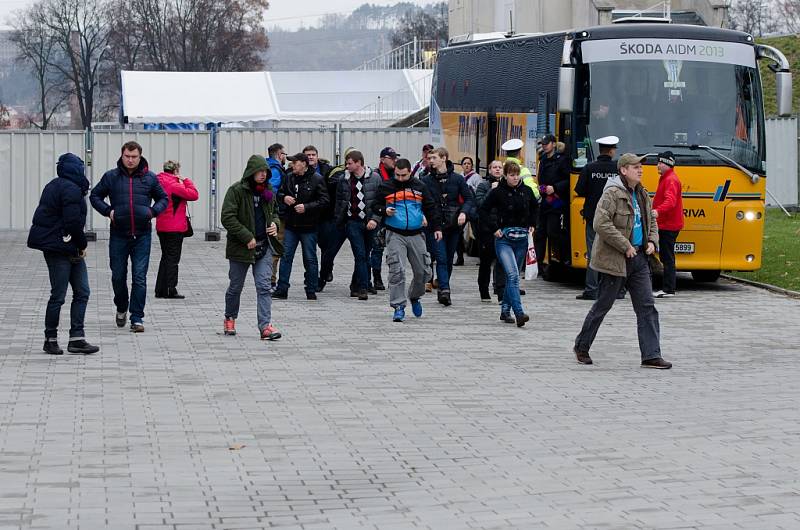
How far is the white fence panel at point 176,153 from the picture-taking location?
1078 inches

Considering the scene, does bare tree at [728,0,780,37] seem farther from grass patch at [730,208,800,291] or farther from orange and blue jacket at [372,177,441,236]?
orange and blue jacket at [372,177,441,236]

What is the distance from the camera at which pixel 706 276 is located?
2011 cm

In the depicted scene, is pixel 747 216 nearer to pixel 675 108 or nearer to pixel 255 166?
pixel 675 108

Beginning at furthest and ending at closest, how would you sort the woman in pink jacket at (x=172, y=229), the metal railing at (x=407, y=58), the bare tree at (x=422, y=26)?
1. the bare tree at (x=422, y=26)
2. the metal railing at (x=407, y=58)
3. the woman in pink jacket at (x=172, y=229)

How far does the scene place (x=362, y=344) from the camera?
43.6 feet

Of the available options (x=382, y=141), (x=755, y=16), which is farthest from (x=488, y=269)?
(x=755, y=16)

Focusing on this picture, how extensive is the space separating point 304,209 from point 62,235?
518 centimetres

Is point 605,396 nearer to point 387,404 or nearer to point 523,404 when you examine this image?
point 523,404

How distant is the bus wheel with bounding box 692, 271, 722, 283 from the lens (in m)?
19.9

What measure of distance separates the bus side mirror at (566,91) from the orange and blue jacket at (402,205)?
3551mm

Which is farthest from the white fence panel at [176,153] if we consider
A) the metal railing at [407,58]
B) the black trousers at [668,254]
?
the metal railing at [407,58]

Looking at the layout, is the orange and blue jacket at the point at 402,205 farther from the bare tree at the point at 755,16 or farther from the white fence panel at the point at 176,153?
the bare tree at the point at 755,16

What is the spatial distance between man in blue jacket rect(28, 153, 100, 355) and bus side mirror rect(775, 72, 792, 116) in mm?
9820

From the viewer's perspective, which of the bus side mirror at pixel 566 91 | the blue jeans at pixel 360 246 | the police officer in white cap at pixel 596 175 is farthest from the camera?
the bus side mirror at pixel 566 91
